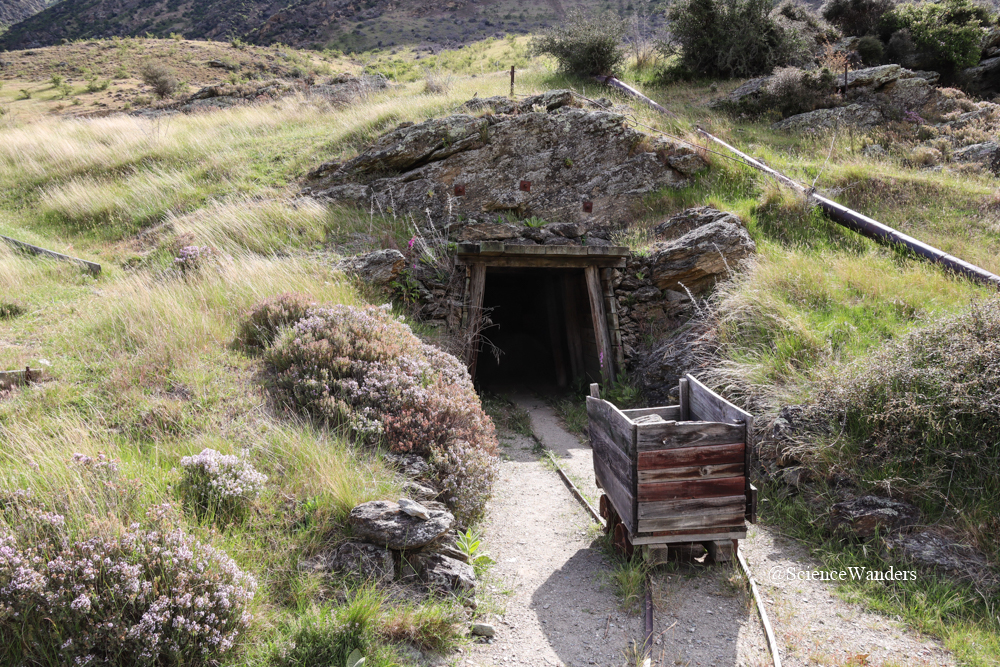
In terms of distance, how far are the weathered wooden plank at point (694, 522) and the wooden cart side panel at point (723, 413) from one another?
13 cm

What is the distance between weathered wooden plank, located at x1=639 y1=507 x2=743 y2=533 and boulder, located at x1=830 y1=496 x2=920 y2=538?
1453 mm

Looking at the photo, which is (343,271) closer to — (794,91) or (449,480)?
(449,480)

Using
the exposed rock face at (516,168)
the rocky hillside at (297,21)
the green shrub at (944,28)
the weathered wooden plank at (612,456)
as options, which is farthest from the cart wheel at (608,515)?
the rocky hillside at (297,21)

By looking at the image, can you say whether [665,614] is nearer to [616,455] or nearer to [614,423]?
[616,455]

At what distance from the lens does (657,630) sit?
3.76 m

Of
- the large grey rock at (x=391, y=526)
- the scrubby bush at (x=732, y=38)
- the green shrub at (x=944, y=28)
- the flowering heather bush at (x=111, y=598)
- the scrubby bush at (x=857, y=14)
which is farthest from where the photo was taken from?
the scrubby bush at (x=857, y=14)

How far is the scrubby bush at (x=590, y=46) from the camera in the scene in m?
17.5

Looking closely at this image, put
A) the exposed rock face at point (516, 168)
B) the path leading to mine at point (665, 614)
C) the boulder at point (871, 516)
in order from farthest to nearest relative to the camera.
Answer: the exposed rock face at point (516, 168), the boulder at point (871, 516), the path leading to mine at point (665, 614)

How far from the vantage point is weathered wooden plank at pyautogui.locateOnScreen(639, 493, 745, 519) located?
13.3ft

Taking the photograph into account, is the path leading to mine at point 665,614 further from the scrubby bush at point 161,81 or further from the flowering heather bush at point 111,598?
the scrubby bush at point 161,81

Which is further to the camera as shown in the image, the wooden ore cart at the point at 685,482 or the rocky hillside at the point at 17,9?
the rocky hillside at the point at 17,9

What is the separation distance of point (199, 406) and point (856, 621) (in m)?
5.60

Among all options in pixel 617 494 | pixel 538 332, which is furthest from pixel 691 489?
pixel 538 332

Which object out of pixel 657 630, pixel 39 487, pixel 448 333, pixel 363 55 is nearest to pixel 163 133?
pixel 448 333
